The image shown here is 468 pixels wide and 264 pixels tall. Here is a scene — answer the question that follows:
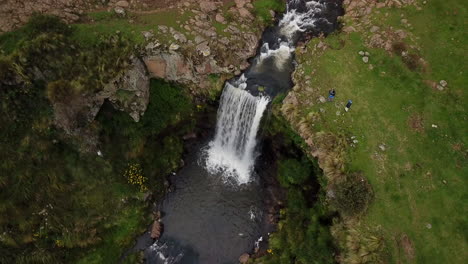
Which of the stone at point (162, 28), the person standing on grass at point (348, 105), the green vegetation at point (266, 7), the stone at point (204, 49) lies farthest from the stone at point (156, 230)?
the green vegetation at point (266, 7)

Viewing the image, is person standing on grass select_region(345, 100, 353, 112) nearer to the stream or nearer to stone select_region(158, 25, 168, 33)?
the stream

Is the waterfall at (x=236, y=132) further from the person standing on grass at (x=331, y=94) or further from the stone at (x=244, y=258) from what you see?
the stone at (x=244, y=258)

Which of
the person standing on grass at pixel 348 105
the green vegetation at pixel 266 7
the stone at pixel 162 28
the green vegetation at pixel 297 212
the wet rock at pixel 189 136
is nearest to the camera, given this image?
the green vegetation at pixel 297 212

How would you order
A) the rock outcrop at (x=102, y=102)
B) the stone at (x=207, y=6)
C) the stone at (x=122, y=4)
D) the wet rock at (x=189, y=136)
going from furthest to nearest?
1. the wet rock at (x=189, y=136)
2. the stone at (x=207, y=6)
3. the stone at (x=122, y=4)
4. the rock outcrop at (x=102, y=102)

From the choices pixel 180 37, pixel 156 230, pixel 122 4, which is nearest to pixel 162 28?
pixel 180 37

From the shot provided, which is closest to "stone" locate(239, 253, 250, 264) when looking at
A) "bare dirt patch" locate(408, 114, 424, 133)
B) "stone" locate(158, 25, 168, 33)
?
"bare dirt patch" locate(408, 114, 424, 133)

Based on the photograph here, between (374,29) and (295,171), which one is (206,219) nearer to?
(295,171)
